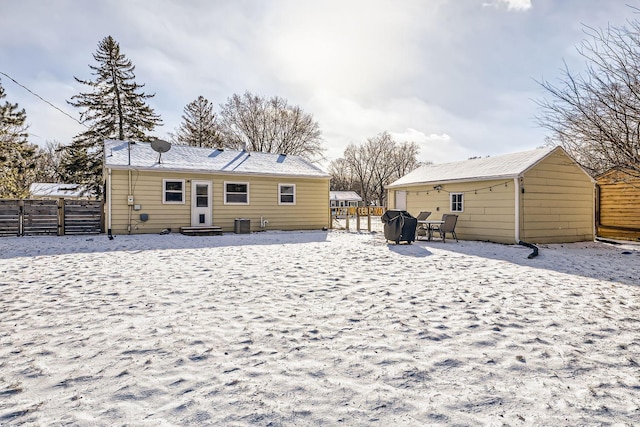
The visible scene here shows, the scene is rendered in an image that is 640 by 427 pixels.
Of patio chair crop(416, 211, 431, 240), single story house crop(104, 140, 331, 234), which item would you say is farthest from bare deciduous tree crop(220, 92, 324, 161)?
patio chair crop(416, 211, 431, 240)

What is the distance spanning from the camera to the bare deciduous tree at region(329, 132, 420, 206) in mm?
49719

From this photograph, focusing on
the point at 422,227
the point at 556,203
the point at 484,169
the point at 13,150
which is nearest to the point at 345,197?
the point at 13,150

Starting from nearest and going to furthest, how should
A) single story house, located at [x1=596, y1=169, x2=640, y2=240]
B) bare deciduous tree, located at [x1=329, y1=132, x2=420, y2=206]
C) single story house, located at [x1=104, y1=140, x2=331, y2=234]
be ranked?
single story house, located at [x1=596, y1=169, x2=640, y2=240], single story house, located at [x1=104, y1=140, x2=331, y2=234], bare deciduous tree, located at [x1=329, y1=132, x2=420, y2=206]

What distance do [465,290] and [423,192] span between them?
397 inches

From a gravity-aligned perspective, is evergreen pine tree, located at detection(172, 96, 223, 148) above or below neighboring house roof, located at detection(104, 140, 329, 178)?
above

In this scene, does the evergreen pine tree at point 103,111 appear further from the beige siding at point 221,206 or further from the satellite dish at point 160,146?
the beige siding at point 221,206

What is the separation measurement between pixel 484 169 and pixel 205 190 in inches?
430

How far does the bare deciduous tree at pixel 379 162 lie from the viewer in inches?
1957

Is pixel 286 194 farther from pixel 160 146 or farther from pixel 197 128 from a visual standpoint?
pixel 197 128

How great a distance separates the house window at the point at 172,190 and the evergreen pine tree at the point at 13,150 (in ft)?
45.3

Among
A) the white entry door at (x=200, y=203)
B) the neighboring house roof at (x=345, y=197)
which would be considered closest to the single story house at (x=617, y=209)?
the white entry door at (x=200, y=203)

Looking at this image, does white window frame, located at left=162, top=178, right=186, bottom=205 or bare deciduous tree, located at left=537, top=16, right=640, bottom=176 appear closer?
bare deciduous tree, located at left=537, top=16, right=640, bottom=176

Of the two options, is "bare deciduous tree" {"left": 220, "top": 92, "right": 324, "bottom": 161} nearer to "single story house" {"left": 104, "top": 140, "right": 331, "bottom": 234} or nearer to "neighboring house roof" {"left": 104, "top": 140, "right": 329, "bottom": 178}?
"neighboring house roof" {"left": 104, "top": 140, "right": 329, "bottom": 178}

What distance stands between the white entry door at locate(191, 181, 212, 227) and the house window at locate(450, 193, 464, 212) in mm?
9720
